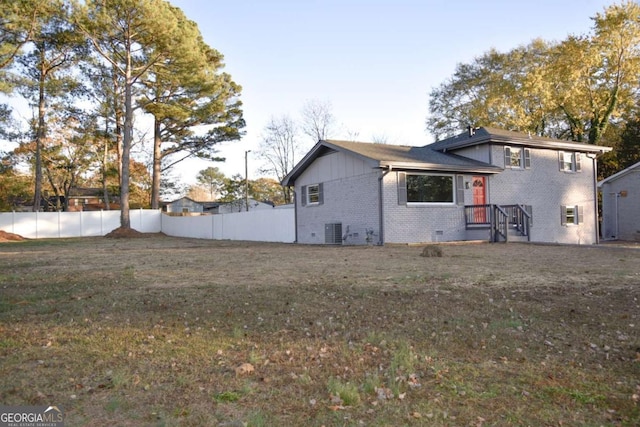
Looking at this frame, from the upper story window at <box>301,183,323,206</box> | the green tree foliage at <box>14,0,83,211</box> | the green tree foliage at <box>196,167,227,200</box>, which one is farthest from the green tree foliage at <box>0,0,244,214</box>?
the green tree foliage at <box>196,167,227,200</box>

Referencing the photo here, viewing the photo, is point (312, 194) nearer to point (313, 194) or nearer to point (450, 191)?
point (313, 194)

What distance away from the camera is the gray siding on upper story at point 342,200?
17594 millimetres

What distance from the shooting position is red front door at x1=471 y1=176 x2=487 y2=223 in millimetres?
18734

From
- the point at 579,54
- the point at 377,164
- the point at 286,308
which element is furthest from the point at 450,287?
the point at 579,54

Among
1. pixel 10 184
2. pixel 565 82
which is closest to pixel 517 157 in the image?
pixel 565 82

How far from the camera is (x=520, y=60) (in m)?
34.4

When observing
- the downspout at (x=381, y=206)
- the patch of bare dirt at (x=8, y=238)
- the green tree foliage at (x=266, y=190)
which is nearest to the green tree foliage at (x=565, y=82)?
the downspout at (x=381, y=206)

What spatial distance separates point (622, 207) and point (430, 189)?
14.3m

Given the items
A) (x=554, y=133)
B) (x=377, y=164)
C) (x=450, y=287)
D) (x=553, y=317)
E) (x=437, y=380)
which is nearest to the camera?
(x=437, y=380)

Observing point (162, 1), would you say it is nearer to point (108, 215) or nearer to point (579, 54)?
point (108, 215)

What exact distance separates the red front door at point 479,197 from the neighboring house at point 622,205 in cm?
1091

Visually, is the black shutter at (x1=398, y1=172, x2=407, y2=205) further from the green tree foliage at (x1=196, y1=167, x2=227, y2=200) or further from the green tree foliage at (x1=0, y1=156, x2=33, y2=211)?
the green tree foliage at (x1=196, y1=167, x2=227, y2=200)

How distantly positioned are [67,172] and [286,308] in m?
40.1

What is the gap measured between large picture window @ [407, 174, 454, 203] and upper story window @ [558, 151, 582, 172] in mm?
7426
